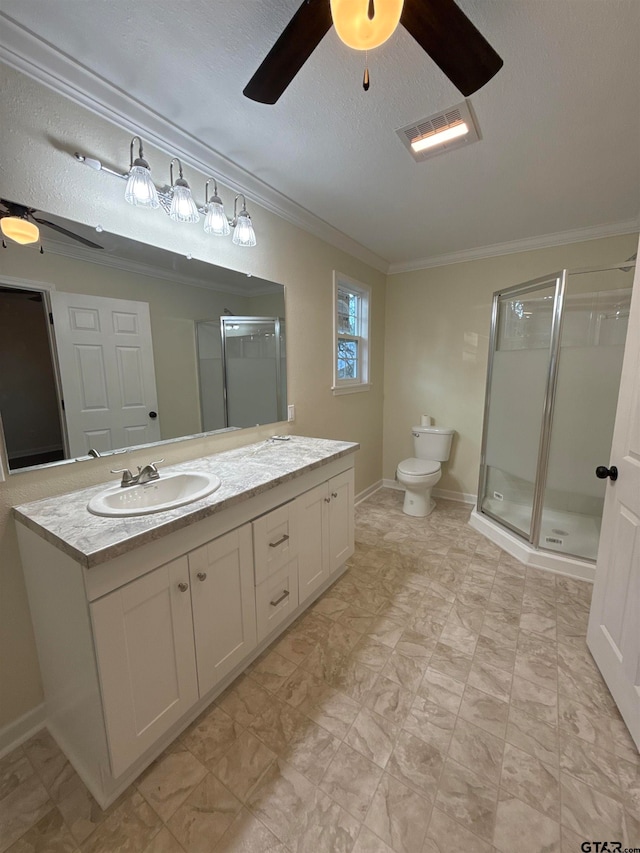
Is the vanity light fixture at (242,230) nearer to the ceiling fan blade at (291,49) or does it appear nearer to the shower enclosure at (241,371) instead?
the shower enclosure at (241,371)

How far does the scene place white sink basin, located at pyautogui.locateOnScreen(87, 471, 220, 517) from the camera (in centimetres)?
114

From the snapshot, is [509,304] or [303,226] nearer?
[303,226]

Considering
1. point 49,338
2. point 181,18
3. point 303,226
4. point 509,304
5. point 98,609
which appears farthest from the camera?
point 509,304

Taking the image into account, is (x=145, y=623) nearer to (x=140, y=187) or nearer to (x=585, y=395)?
(x=140, y=187)

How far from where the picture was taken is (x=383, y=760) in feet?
3.79

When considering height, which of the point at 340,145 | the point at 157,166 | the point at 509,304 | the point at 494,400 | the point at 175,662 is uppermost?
the point at 340,145

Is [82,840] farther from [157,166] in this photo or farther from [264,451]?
[157,166]

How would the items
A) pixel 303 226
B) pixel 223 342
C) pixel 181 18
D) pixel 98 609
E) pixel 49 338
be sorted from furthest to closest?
pixel 303 226, pixel 223 342, pixel 49 338, pixel 181 18, pixel 98 609

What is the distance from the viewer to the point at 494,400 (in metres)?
2.81

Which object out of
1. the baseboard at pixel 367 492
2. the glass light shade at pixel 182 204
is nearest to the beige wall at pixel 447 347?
the baseboard at pixel 367 492

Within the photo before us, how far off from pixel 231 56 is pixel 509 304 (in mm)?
2445

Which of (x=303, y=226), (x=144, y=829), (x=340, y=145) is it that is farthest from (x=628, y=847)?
(x=303, y=226)

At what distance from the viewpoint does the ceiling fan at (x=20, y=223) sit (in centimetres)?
112

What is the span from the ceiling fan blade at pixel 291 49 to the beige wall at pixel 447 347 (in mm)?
2590
